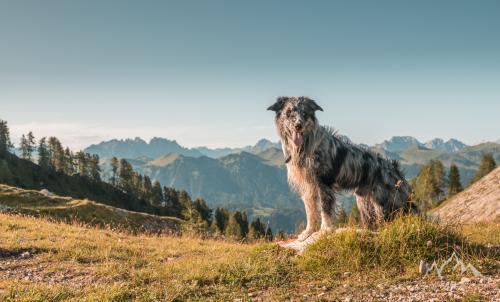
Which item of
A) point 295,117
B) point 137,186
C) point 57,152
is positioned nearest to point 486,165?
point 295,117

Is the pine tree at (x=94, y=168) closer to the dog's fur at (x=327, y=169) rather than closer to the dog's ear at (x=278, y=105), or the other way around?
the dog's ear at (x=278, y=105)

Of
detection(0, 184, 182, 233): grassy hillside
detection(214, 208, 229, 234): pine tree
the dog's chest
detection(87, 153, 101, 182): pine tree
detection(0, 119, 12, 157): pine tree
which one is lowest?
detection(214, 208, 229, 234): pine tree

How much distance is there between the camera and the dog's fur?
34.3 ft

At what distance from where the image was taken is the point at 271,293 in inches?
279

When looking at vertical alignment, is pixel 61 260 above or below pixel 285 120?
below

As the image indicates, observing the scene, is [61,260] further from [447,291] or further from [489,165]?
[489,165]

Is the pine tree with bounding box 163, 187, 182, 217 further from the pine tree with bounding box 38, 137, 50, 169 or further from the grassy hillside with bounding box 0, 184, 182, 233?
the grassy hillside with bounding box 0, 184, 182, 233

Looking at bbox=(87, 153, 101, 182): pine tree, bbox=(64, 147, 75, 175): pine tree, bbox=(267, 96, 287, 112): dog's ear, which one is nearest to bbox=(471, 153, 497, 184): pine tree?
bbox=(267, 96, 287, 112): dog's ear

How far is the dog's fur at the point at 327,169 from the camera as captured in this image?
10.5 meters

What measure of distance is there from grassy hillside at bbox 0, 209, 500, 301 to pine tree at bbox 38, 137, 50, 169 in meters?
147

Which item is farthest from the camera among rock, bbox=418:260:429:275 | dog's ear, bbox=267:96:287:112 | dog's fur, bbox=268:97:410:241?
dog's ear, bbox=267:96:287:112

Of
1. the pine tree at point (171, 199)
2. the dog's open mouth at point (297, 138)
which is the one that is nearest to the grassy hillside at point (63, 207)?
the dog's open mouth at point (297, 138)

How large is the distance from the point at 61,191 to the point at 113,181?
30.8 metres

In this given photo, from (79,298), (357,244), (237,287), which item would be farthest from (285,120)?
(79,298)
